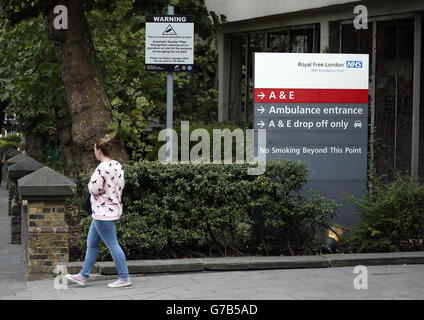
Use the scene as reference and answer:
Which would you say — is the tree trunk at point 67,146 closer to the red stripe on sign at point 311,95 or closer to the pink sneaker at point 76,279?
the red stripe on sign at point 311,95

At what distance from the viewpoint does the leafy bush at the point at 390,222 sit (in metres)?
10.1

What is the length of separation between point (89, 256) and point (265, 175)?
2.55 metres

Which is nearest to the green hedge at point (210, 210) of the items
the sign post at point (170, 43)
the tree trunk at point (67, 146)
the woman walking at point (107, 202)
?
the sign post at point (170, 43)

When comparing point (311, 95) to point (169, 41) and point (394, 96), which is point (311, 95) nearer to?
point (169, 41)

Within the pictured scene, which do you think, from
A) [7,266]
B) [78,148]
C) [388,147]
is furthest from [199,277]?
[388,147]

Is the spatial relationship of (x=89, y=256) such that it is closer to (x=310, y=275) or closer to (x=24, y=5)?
(x=310, y=275)

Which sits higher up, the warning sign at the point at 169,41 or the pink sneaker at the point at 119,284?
the warning sign at the point at 169,41

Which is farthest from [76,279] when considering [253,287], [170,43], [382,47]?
[382,47]

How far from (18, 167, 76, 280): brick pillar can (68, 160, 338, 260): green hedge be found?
44 cm

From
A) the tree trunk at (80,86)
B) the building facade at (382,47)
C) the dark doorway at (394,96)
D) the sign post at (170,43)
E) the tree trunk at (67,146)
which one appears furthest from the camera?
the dark doorway at (394,96)

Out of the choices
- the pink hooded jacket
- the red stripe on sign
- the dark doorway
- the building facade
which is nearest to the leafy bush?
the red stripe on sign

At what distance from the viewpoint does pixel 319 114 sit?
34.7 ft

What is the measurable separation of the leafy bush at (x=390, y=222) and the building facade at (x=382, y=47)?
148 centimetres

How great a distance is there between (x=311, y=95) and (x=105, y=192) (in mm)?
3508
